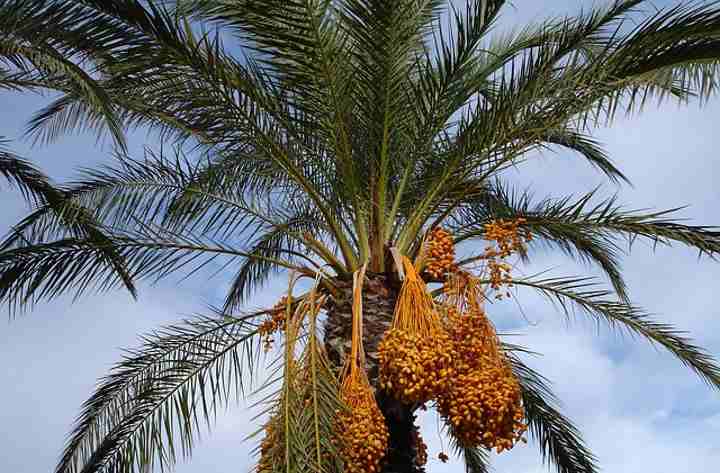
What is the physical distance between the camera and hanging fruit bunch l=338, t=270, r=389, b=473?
19.6 feet

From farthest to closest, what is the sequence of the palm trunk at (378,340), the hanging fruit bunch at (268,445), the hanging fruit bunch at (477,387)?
the palm trunk at (378,340)
the hanging fruit bunch at (477,387)
the hanging fruit bunch at (268,445)

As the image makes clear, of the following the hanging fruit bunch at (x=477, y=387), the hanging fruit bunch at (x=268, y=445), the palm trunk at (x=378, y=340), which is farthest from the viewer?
the palm trunk at (x=378, y=340)

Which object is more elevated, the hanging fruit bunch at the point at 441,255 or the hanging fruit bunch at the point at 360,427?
the hanging fruit bunch at the point at 441,255

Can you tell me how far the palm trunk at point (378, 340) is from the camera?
6621mm

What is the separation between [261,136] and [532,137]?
2.11 metres

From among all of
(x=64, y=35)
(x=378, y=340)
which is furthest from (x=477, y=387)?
(x=64, y=35)

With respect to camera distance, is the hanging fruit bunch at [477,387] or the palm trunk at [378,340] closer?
the hanging fruit bunch at [477,387]

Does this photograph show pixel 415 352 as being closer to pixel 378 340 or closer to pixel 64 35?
pixel 378 340

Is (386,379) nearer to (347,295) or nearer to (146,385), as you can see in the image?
(347,295)

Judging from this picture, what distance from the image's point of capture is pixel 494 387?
6.13 m

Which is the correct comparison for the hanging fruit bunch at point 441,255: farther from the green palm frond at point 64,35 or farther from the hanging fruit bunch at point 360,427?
the green palm frond at point 64,35

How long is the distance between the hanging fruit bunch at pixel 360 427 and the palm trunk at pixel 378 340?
270mm

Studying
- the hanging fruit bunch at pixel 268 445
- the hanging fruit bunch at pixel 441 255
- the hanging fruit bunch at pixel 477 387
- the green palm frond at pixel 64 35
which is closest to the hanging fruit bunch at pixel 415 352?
the hanging fruit bunch at pixel 477 387

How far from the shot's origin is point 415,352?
6.03 metres
